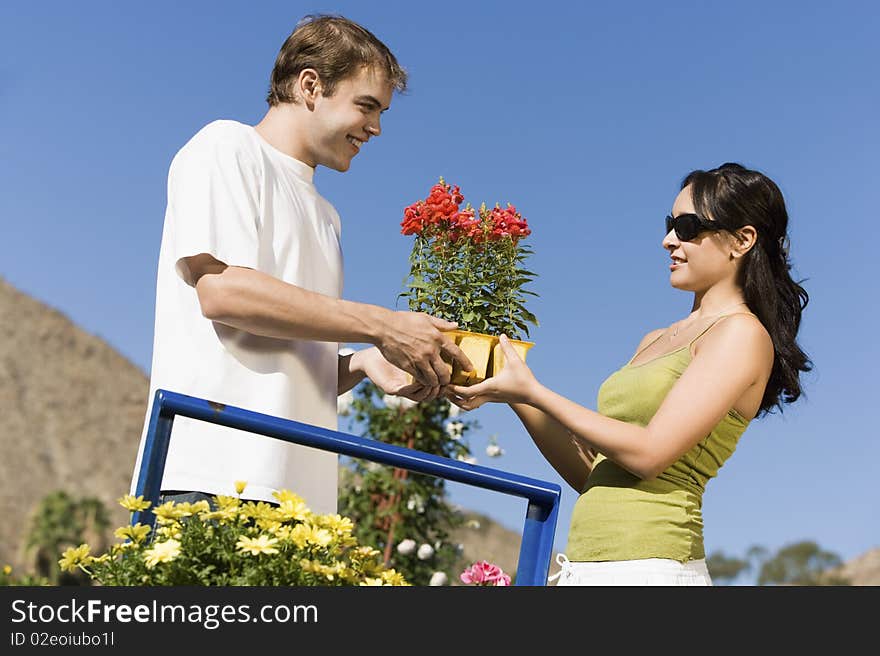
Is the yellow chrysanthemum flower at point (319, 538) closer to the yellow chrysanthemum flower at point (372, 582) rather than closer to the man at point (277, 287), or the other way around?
the yellow chrysanthemum flower at point (372, 582)

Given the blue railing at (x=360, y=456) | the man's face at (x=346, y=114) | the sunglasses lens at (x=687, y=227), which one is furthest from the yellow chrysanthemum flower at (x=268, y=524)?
the sunglasses lens at (x=687, y=227)

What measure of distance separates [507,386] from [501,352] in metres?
0.12

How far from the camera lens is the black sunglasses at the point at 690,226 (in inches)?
110

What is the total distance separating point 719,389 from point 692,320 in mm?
466

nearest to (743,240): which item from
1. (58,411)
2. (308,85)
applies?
(308,85)

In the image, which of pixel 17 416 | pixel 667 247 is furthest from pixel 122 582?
pixel 17 416

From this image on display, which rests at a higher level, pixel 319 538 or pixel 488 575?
pixel 488 575

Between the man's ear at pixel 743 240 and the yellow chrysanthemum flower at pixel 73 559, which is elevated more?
the man's ear at pixel 743 240

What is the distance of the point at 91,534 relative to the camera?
73.6ft

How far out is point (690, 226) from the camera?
280 cm

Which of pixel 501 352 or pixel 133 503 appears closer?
pixel 133 503

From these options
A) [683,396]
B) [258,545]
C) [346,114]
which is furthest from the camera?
[346,114]

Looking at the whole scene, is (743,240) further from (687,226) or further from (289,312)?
(289,312)

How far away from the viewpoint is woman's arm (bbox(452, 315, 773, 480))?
95.0 inches
